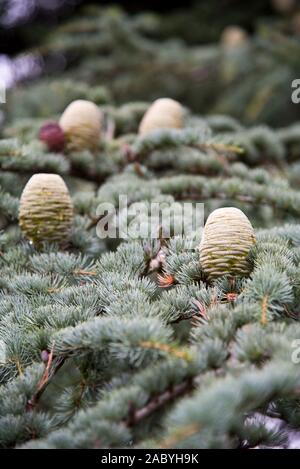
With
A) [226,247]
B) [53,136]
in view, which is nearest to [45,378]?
[226,247]

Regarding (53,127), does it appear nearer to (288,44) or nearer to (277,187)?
(277,187)

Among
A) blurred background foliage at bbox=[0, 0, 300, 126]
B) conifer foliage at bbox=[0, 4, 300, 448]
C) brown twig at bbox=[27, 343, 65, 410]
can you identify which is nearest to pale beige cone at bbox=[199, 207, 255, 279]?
conifer foliage at bbox=[0, 4, 300, 448]

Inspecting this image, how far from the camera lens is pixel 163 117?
1.84 meters

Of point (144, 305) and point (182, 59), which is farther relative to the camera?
point (182, 59)

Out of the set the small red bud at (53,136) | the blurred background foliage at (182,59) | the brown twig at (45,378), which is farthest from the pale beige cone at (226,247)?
the blurred background foliage at (182,59)

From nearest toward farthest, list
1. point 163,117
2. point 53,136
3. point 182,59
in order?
point 53,136 → point 163,117 → point 182,59

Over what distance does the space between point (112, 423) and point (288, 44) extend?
2051 millimetres

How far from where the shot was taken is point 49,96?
258 centimetres

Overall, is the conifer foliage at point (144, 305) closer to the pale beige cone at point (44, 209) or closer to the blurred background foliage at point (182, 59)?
the pale beige cone at point (44, 209)

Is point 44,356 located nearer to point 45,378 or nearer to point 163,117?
point 45,378

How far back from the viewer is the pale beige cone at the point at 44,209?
134 centimetres

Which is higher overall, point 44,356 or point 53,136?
point 53,136

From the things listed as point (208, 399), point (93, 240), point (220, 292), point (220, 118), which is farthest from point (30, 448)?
point (220, 118)

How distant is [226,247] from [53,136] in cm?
81
